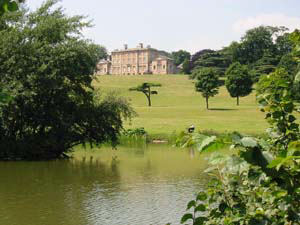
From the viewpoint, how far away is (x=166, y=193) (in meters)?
18.6

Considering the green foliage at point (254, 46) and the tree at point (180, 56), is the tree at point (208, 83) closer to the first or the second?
the green foliage at point (254, 46)

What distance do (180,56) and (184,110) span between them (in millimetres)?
110423

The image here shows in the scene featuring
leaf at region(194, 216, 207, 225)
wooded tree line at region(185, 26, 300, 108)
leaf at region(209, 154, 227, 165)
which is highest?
wooded tree line at region(185, 26, 300, 108)

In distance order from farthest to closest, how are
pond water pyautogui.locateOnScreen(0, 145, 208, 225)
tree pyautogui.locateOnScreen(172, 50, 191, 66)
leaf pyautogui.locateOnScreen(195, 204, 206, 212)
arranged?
tree pyautogui.locateOnScreen(172, 50, 191, 66) → pond water pyautogui.locateOnScreen(0, 145, 208, 225) → leaf pyautogui.locateOnScreen(195, 204, 206, 212)

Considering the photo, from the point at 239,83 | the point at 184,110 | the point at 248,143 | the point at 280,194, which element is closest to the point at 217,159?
the point at 248,143

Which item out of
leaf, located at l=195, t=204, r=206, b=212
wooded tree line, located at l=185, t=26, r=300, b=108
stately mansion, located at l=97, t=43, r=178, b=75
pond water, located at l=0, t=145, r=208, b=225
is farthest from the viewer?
stately mansion, located at l=97, t=43, r=178, b=75

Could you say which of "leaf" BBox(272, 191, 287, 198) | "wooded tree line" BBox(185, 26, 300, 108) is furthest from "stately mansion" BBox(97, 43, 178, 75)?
"leaf" BBox(272, 191, 287, 198)

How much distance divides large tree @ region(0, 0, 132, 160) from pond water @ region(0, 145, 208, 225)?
5.73 feet

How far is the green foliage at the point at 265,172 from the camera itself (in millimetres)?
2688

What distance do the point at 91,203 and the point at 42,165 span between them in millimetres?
11230

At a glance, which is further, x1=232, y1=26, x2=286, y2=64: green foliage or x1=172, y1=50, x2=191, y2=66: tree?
x1=172, y1=50, x2=191, y2=66: tree

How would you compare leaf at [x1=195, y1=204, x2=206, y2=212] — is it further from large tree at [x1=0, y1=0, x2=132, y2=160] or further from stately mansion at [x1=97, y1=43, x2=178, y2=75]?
stately mansion at [x1=97, y1=43, x2=178, y2=75]

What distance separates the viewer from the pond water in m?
14.7

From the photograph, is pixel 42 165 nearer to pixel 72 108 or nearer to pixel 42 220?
pixel 72 108
